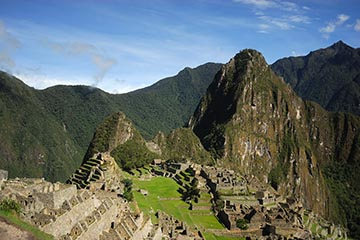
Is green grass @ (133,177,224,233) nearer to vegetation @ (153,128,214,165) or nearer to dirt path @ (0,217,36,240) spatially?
dirt path @ (0,217,36,240)

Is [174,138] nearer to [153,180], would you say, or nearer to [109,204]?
[153,180]

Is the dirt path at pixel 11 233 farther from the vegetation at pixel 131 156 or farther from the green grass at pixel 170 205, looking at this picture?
the vegetation at pixel 131 156

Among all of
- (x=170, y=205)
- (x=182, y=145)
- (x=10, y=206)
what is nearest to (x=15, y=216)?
(x=10, y=206)

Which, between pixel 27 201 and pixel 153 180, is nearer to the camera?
pixel 27 201

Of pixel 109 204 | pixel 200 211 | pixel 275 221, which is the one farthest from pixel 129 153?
pixel 109 204

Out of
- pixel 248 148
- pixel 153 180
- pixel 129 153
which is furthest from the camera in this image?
pixel 248 148

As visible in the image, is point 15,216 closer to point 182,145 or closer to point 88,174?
point 88,174

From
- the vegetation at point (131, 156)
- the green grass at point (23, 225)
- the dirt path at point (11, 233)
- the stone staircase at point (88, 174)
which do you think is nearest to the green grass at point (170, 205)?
the stone staircase at point (88, 174)
